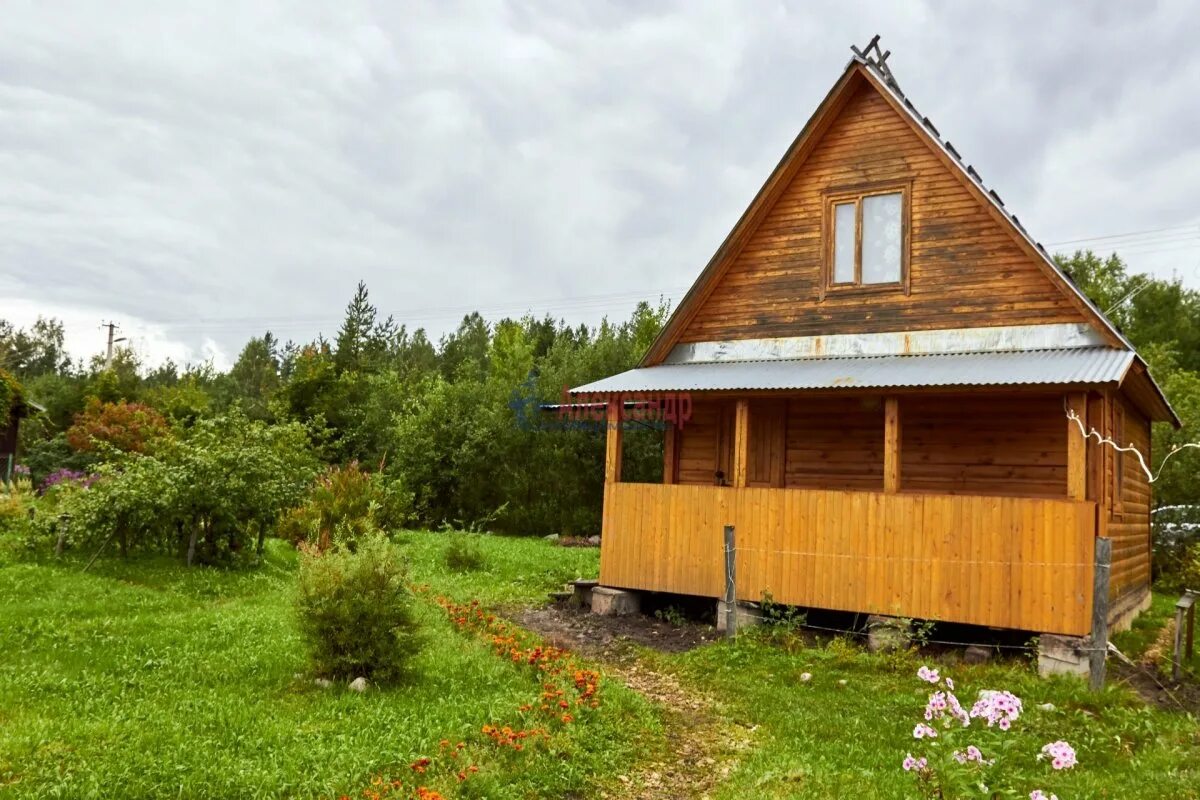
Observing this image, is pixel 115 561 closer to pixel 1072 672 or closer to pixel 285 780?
pixel 285 780

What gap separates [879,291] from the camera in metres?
12.6

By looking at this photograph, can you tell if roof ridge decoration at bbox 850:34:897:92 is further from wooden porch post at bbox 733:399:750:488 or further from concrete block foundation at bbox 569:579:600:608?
concrete block foundation at bbox 569:579:600:608

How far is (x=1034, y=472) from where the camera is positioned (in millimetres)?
11875

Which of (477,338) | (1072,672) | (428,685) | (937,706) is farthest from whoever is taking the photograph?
(477,338)

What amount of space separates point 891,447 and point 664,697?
431 centimetres

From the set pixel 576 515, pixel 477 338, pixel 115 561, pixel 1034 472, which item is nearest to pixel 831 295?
pixel 1034 472

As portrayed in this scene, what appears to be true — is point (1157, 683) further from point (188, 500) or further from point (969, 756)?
point (188, 500)

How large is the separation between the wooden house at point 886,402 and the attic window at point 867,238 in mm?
A: 29

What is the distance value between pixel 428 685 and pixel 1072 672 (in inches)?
265

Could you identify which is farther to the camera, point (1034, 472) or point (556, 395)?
point (556, 395)

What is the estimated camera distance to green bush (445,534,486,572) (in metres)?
16.9

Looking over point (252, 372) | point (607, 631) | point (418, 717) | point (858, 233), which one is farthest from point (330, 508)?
point (252, 372)

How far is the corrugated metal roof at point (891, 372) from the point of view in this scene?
32.9 ft

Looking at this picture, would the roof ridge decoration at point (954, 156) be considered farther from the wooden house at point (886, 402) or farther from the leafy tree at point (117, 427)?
the leafy tree at point (117, 427)
